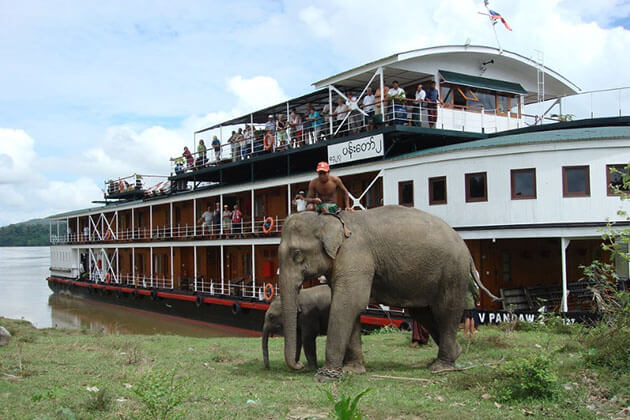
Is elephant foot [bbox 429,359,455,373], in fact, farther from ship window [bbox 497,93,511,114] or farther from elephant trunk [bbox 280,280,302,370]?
ship window [bbox 497,93,511,114]

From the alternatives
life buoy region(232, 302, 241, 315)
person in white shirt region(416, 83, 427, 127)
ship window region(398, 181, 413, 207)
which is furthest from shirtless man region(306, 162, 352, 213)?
life buoy region(232, 302, 241, 315)

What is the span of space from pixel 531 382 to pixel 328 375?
2589mm

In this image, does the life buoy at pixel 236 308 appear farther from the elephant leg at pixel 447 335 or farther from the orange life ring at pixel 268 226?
the elephant leg at pixel 447 335

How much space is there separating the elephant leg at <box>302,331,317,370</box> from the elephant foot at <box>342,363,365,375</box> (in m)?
0.65

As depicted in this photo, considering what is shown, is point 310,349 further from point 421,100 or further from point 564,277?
point 421,100

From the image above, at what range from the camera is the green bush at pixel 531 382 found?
6.18 m

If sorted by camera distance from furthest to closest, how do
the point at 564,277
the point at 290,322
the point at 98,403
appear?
the point at 564,277 → the point at 290,322 → the point at 98,403

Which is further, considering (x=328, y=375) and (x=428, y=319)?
(x=428, y=319)

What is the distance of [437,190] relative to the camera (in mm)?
16281

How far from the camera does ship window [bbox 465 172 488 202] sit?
15320mm

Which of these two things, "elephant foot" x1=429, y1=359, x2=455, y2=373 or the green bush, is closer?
the green bush

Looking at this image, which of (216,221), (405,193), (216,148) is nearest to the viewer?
(405,193)

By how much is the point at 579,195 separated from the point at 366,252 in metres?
8.46

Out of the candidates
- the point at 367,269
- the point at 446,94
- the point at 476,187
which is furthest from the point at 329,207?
the point at 446,94
